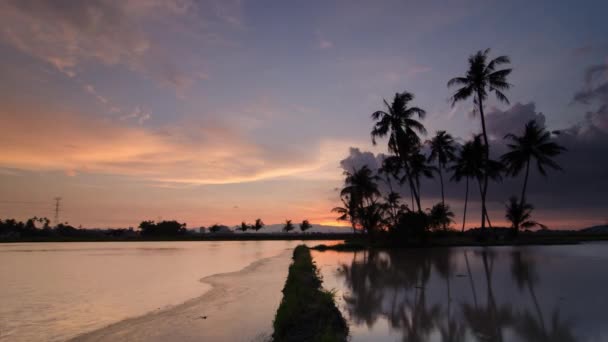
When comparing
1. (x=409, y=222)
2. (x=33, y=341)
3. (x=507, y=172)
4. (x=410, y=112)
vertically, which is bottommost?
(x=33, y=341)

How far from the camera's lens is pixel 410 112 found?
4294 centimetres

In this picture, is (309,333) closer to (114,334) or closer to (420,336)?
(420,336)

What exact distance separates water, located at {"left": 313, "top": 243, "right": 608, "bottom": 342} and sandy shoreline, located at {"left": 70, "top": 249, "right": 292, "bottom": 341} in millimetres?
2360

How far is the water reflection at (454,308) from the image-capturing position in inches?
334

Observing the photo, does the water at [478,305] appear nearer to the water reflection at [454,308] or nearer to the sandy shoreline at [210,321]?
the water reflection at [454,308]

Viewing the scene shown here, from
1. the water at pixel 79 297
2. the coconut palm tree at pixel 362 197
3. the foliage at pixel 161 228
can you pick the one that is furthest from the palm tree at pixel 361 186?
the foliage at pixel 161 228

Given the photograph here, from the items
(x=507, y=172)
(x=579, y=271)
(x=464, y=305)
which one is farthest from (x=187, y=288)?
(x=507, y=172)

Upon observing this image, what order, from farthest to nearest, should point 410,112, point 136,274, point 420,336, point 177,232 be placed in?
point 177,232 < point 410,112 < point 136,274 < point 420,336

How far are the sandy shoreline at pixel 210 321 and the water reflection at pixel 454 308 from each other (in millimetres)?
2499

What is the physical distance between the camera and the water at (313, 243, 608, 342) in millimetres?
8477

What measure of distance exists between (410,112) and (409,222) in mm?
11303

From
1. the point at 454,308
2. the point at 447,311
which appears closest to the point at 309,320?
the point at 447,311

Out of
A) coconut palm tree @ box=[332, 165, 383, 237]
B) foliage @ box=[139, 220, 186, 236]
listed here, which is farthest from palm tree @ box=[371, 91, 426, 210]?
foliage @ box=[139, 220, 186, 236]

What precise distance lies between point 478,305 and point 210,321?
7287mm
